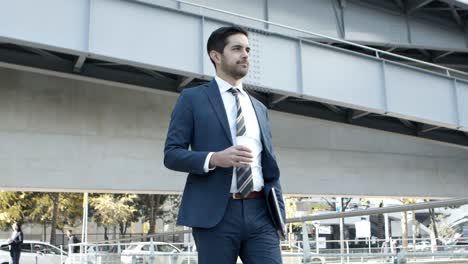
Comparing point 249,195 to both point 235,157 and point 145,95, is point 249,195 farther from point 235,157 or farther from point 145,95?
point 145,95

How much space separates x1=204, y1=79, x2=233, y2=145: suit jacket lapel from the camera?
9.28 feet

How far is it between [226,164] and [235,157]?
0.07 metres

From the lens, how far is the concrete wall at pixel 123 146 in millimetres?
12922

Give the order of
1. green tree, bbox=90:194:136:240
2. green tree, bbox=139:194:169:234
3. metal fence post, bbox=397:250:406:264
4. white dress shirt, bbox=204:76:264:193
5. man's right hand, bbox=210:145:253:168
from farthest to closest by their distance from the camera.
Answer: green tree, bbox=90:194:136:240
green tree, bbox=139:194:169:234
metal fence post, bbox=397:250:406:264
white dress shirt, bbox=204:76:264:193
man's right hand, bbox=210:145:253:168

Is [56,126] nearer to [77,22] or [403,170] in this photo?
[77,22]

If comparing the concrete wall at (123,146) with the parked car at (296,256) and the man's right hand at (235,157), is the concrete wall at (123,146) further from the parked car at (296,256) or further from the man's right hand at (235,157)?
the man's right hand at (235,157)

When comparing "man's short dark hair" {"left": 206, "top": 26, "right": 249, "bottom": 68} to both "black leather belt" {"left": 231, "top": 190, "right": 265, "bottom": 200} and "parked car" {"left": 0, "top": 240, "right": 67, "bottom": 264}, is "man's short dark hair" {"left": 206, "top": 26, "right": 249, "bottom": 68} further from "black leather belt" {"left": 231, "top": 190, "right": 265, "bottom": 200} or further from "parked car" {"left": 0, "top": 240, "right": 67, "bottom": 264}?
"parked car" {"left": 0, "top": 240, "right": 67, "bottom": 264}

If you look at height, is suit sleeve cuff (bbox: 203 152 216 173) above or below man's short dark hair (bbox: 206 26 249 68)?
below

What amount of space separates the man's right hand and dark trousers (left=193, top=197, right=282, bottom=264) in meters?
0.26

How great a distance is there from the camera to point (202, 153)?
265cm

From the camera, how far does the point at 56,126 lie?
13258 mm

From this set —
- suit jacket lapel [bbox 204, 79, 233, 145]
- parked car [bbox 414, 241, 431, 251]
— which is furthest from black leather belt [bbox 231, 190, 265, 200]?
parked car [bbox 414, 241, 431, 251]

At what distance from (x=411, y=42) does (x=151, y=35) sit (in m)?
9.06

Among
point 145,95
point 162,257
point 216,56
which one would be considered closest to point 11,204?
point 145,95
